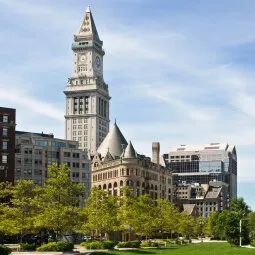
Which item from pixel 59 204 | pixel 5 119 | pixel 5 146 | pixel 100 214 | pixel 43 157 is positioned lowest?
pixel 100 214

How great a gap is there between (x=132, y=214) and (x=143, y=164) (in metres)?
87.3

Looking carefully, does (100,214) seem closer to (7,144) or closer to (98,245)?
(98,245)

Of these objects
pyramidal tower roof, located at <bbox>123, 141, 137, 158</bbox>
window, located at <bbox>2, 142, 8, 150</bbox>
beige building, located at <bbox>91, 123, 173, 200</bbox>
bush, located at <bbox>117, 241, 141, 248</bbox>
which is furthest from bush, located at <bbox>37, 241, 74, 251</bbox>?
pyramidal tower roof, located at <bbox>123, 141, 137, 158</bbox>

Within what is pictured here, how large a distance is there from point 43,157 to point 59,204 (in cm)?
9641

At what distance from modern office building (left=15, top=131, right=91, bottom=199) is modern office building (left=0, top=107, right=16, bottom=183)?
28941 millimetres

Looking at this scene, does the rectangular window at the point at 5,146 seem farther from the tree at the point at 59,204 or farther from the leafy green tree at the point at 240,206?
the leafy green tree at the point at 240,206

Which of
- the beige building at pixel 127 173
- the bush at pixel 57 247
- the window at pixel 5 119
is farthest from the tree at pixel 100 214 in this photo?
the beige building at pixel 127 173

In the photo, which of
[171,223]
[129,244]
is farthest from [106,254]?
[171,223]

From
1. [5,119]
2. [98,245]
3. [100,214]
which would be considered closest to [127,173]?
[5,119]

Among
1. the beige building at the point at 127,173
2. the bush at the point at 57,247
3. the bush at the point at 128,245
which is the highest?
the beige building at the point at 127,173

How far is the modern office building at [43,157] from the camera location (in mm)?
166625

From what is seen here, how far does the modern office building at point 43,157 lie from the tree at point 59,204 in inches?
3354

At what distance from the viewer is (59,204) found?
7625 cm

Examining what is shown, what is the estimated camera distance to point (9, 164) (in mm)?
131000
